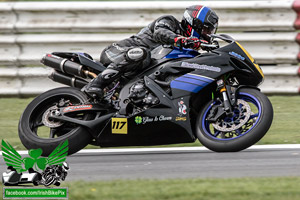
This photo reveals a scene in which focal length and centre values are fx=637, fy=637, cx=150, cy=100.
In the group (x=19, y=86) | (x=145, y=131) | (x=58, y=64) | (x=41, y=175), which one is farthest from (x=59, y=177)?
(x=19, y=86)

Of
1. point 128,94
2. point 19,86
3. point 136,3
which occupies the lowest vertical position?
point 19,86

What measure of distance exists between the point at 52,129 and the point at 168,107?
1.17 metres

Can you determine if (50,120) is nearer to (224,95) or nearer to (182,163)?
(182,163)

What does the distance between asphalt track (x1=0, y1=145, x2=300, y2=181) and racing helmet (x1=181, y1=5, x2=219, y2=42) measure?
113 centimetres

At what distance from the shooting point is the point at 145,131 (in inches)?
235

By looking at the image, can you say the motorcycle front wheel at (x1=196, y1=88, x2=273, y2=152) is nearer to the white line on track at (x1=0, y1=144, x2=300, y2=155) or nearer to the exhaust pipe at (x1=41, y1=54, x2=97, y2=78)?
the white line on track at (x1=0, y1=144, x2=300, y2=155)

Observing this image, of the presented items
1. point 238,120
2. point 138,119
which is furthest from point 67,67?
point 238,120

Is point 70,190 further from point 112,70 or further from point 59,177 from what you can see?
point 112,70

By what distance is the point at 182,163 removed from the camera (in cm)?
557

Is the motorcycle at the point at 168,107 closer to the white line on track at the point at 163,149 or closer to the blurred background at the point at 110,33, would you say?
the white line on track at the point at 163,149

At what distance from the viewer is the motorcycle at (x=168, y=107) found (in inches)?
225

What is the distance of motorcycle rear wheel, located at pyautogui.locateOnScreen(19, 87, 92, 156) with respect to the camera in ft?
19.6

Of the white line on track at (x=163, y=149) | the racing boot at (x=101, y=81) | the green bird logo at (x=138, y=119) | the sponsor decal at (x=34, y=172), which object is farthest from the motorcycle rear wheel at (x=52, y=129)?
the green bird logo at (x=138, y=119)

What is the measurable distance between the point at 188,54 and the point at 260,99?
2.89ft
